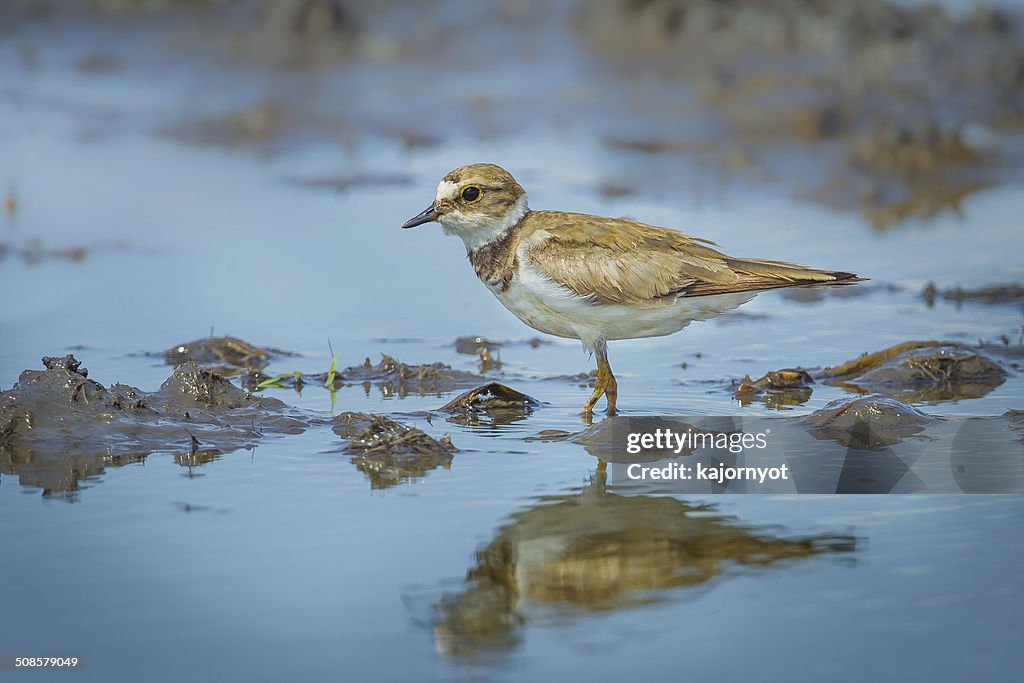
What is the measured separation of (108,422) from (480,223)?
210cm

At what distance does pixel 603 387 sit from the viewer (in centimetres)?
690

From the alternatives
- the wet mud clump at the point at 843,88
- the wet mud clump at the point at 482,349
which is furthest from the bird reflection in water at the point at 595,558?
the wet mud clump at the point at 843,88

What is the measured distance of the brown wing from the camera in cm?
684

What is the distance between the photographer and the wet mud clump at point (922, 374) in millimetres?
7281

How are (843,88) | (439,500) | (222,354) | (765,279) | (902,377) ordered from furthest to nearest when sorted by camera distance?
(843,88) → (222,354) → (902,377) → (765,279) → (439,500)

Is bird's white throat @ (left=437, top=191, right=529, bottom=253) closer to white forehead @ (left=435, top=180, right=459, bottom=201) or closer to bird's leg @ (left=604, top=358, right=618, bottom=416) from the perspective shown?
white forehead @ (left=435, top=180, right=459, bottom=201)

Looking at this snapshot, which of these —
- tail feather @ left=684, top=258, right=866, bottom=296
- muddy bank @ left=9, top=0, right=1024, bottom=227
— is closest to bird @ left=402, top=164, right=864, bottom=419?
tail feather @ left=684, top=258, right=866, bottom=296

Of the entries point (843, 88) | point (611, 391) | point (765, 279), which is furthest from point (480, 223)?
point (843, 88)

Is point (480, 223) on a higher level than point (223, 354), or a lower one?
higher

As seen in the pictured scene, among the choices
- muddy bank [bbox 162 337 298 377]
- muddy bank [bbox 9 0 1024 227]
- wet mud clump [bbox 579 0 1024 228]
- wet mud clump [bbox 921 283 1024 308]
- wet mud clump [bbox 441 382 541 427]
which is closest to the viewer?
wet mud clump [bbox 441 382 541 427]

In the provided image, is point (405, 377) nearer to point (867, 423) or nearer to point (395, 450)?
point (395, 450)

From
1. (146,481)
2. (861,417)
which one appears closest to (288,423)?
(146,481)

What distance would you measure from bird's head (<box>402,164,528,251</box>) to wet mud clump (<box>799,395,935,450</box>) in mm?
1831

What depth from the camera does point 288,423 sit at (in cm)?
650
